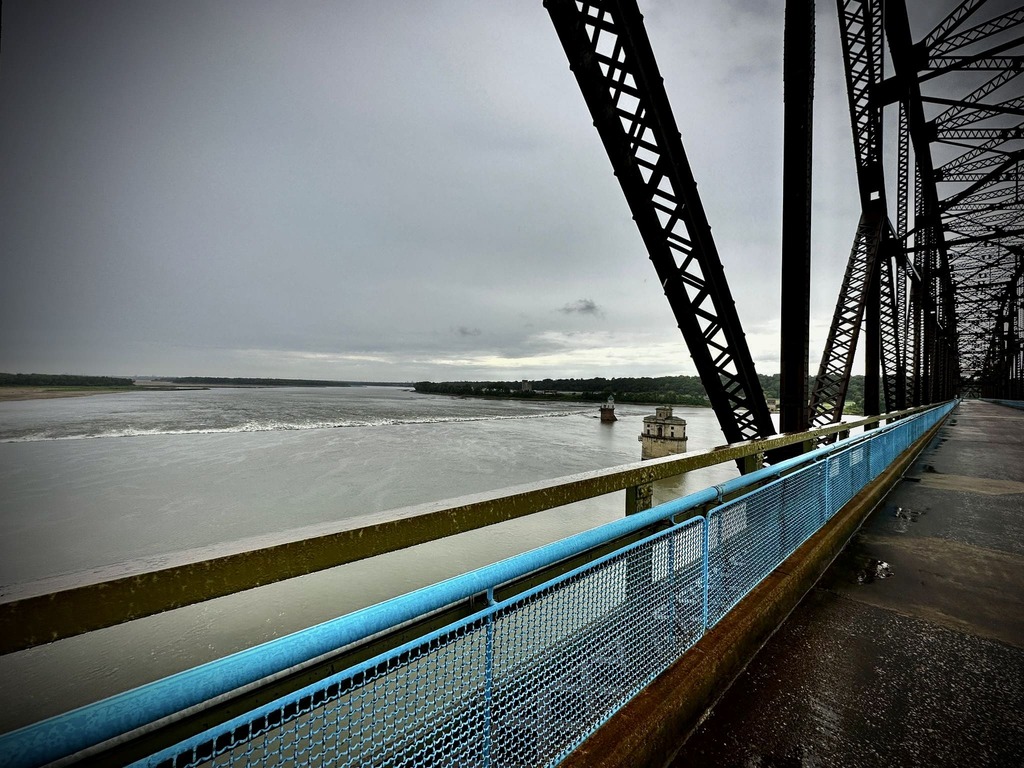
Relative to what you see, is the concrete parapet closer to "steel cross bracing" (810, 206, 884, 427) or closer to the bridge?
the bridge

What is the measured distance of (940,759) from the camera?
1780 millimetres

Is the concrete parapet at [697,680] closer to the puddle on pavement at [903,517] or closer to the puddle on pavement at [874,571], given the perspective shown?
the puddle on pavement at [874,571]

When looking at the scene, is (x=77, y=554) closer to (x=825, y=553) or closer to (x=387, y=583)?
(x=387, y=583)

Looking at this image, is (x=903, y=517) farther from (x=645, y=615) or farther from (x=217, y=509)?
(x=217, y=509)

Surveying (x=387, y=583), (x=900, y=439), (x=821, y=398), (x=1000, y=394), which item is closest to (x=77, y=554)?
(x=387, y=583)

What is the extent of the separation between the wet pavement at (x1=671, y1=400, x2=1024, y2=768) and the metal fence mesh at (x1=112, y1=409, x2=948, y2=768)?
1.25 ft

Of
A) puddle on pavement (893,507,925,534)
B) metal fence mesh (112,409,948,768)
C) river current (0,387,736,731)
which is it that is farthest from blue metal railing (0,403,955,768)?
puddle on pavement (893,507,925,534)

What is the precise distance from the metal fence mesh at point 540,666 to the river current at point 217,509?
0.51 metres

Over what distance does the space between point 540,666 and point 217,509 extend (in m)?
18.3

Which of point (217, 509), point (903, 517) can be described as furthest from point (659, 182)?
point (217, 509)

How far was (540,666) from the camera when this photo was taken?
1.74 m

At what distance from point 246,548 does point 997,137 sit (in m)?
26.5

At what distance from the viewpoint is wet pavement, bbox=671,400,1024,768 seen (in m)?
1.84

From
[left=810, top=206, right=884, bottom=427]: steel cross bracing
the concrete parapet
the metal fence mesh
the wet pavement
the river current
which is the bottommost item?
the river current
